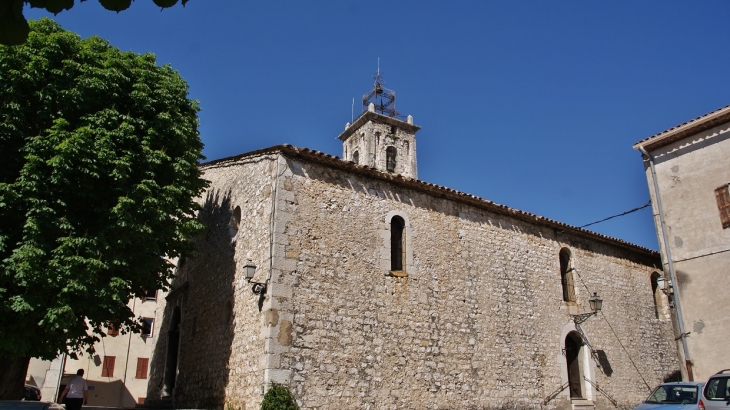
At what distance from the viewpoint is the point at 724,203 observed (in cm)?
1518

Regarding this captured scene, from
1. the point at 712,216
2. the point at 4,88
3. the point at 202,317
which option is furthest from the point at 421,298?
the point at 4,88

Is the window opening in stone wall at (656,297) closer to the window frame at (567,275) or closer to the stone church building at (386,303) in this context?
the stone church building at (386,303)

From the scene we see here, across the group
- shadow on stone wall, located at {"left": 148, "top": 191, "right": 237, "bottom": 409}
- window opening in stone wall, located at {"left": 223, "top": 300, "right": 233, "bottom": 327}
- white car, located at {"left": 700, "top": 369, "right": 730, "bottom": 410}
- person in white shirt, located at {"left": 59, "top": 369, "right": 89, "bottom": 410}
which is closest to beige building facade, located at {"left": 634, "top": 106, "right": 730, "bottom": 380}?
white car, located at {"left": 700, "top": 369, "right": 730, "bottom": 410}

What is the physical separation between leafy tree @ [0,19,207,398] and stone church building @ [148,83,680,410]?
7.96 ft

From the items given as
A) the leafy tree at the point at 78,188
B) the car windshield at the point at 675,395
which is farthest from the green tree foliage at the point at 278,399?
the car windshield at the point at 675,395

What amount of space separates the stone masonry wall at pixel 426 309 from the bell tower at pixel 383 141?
1568cm

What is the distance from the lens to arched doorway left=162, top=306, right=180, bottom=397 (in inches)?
701

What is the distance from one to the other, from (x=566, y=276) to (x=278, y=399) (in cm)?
1174

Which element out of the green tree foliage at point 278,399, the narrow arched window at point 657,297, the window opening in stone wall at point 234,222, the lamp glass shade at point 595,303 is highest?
the window opening in stone wall at point 234,222

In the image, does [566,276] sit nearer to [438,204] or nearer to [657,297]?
[657,297]

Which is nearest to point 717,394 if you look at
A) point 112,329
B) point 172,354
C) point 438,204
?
point 438,204

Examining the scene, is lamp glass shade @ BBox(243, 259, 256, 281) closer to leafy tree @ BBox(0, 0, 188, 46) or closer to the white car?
the white car

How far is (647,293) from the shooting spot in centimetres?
2136

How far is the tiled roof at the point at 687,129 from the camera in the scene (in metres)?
15.4
